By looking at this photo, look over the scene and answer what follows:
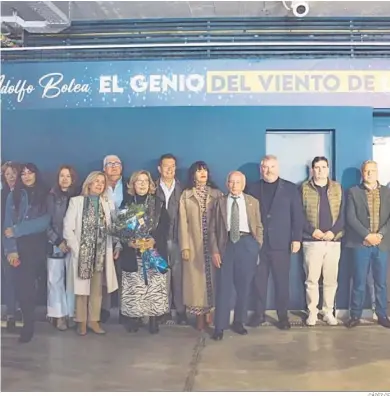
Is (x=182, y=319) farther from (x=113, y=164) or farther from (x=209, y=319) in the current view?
(x=113, y=164)

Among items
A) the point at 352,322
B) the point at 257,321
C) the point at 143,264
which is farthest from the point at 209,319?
the point at 352,322

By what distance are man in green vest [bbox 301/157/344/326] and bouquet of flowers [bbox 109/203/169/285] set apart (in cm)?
113

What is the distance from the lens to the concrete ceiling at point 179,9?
4570mm

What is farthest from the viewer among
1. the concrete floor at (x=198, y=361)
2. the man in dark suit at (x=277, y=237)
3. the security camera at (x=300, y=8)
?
the man in dark suit at (x=277, y=237)

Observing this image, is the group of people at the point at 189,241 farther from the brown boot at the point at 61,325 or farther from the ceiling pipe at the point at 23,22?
the ceiling pipe at the point at 23,22

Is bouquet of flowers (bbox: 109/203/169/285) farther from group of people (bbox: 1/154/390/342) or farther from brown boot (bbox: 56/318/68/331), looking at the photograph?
brown boot (bbox: 56/318/68/331)

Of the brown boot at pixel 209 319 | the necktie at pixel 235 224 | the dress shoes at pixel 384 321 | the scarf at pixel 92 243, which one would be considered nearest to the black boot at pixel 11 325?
the scarf at pixel 92 243

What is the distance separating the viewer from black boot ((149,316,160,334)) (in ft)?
15.7

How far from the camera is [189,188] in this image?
483cm

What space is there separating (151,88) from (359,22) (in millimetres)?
1644

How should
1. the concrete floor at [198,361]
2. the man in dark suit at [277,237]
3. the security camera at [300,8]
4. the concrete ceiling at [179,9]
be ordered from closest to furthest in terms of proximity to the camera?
1. the concrete floor at [198,361]
2. the security camera at [300,8]
3. the concrete ceiling at [179,9]
4. the man in dark suit at [277,237]

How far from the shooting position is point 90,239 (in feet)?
15.9

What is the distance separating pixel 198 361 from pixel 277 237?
3.57 ft

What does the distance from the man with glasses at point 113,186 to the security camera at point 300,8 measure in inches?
65.4
